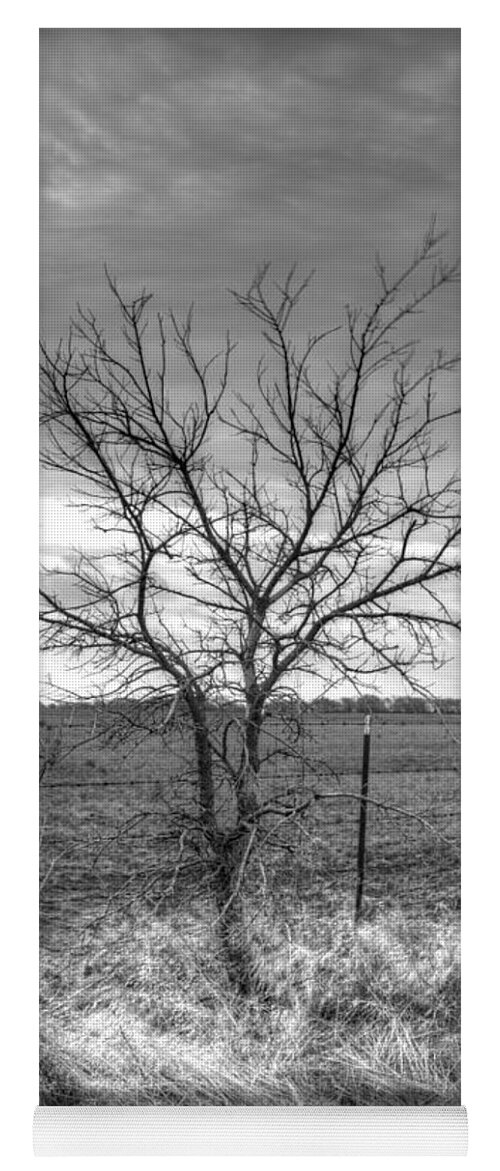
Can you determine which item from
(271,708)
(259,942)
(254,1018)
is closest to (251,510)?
(271,708)

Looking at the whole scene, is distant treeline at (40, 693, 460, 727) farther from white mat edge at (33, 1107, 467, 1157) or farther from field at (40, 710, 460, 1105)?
white mat edge at (33, 1107, 467, 1157)

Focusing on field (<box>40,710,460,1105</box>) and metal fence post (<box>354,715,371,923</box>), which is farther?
metal fence post (<box>354,715,371,923</box>)

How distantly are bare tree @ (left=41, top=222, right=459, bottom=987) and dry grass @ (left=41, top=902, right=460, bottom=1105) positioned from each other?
11 cm

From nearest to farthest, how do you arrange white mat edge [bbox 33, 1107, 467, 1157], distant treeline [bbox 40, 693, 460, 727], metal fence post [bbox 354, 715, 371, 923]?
white mat edge [bbox 33, 1107, 467, 1157] < distant treeline [bbox 40, 693, 460, 727] < metal fence post [bbox 354, 715, 371, 923]

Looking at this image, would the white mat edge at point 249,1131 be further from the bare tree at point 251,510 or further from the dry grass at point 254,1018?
the bare tree at point 251,510

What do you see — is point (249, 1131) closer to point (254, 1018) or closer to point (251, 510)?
point (254, 1018)

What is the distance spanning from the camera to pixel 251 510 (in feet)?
8.96

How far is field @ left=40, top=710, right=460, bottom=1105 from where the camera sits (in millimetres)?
2582

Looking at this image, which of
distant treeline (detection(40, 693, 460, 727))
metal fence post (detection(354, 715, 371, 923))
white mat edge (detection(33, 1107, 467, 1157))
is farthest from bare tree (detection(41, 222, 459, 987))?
white mat edge (detection(33, 1107, 467, 1157))

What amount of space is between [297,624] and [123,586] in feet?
1.60

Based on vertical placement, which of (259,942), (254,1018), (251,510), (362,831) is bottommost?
(254,1018)

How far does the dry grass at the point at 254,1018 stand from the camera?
257 centimetres

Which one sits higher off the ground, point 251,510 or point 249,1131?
point 251,510

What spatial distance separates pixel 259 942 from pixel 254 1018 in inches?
7.6
